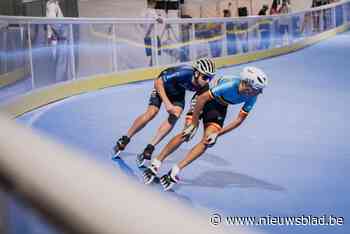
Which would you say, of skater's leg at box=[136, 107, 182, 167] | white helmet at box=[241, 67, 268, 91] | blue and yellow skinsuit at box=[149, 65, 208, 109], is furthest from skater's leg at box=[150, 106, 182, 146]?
white helmet at box=[241, 67, 268, 91]

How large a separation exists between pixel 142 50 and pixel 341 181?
3788 millimetres

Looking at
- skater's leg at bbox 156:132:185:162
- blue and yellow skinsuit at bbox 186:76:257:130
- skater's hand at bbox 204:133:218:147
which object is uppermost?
blue and yellow skinsuit at bbox 186:76:257:130

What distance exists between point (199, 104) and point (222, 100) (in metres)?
0.11

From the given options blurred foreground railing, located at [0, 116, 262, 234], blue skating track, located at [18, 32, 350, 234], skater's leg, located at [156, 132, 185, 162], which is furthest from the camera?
skater's leg, located at [156, 132, 185, 162]

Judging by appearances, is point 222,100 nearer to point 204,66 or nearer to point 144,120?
point 204,66

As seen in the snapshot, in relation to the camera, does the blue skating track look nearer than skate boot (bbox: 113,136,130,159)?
Yes

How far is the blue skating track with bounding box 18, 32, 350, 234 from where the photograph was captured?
2.47 m

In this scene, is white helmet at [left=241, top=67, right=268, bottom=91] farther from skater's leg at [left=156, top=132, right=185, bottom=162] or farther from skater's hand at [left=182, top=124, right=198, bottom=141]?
skater's leg at [left=156, top=132, right=185, bottom=162]

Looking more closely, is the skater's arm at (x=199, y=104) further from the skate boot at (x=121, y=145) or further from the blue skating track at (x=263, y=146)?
the skate boot at (x=121, y=145)

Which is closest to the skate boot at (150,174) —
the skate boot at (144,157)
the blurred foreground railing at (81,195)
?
the skate boot at (144,157)

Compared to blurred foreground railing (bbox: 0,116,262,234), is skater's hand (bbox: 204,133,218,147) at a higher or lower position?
lower

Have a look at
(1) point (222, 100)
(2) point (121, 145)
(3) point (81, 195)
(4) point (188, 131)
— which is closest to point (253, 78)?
(1) point (222, 100)

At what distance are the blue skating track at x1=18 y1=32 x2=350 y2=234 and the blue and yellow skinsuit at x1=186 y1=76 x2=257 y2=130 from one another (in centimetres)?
32

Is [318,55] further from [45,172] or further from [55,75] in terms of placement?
[45,172]
